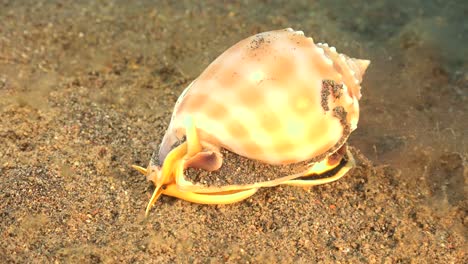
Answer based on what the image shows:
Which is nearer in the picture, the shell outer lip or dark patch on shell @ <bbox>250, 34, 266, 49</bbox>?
the shell outer lip

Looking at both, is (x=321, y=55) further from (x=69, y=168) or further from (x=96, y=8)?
(x=96, y=8)

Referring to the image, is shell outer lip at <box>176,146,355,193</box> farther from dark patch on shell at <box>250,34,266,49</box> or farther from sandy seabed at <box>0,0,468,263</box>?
dark patch on shell at <box>250,34,266,49</box>

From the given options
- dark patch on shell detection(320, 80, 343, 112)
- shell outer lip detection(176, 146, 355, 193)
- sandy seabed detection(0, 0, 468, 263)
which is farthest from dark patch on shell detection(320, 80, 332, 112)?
sandy seabed detection(0, 0, 468, 263)

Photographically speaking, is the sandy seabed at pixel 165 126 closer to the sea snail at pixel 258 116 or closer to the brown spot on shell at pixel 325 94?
the sea snail at pixel 258 116

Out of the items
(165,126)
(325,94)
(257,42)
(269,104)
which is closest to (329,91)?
(325,94)

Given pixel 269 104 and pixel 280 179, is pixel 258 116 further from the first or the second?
pixel 280 179
